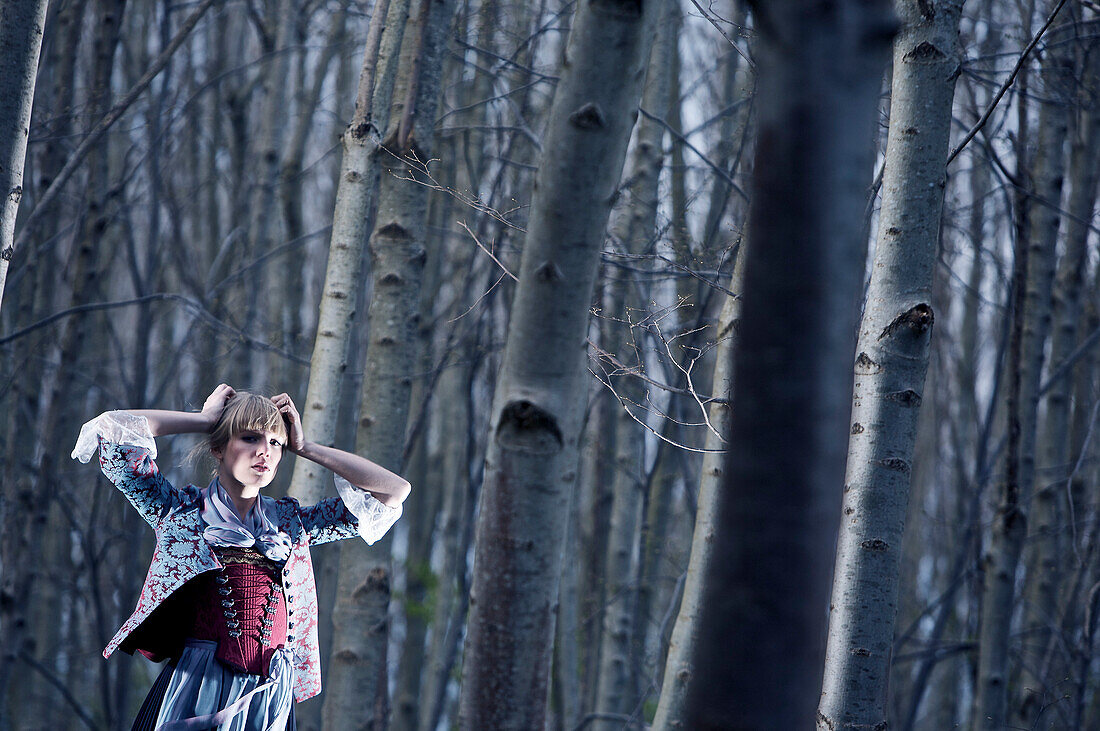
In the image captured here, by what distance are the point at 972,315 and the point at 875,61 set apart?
8608 millimetres

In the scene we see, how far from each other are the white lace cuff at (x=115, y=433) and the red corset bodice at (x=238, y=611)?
0.38 metres

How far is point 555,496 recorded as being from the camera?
62.8 inches

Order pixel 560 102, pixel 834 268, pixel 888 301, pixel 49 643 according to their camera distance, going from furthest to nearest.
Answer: pixel 49 643
pixel 888 301
pixel 560 102
pixel 834 268

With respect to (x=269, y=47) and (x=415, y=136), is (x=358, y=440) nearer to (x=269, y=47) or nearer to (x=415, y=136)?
(x=415, y=136)

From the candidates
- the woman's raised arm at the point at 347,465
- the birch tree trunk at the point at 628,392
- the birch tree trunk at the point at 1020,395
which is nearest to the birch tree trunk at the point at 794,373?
the woman's raised arm at the point at 347,465

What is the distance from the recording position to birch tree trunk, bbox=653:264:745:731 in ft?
9.79

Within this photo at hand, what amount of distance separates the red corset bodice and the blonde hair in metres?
0.32

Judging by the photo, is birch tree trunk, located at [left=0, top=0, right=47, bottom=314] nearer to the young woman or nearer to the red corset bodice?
the young woman

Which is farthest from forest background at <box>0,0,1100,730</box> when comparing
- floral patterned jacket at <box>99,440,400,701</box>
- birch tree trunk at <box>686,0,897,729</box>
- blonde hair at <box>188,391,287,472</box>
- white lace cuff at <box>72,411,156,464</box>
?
blonde hair at <box>188,391,287,472</box>

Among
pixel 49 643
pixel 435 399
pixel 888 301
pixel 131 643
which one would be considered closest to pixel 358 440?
pixel 131 643

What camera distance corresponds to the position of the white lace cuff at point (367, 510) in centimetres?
284

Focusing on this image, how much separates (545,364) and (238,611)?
5.25ft

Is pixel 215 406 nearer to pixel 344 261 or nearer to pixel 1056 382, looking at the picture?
pixel 344 261

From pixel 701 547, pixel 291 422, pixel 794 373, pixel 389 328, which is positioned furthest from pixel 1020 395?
pixel 794 373
